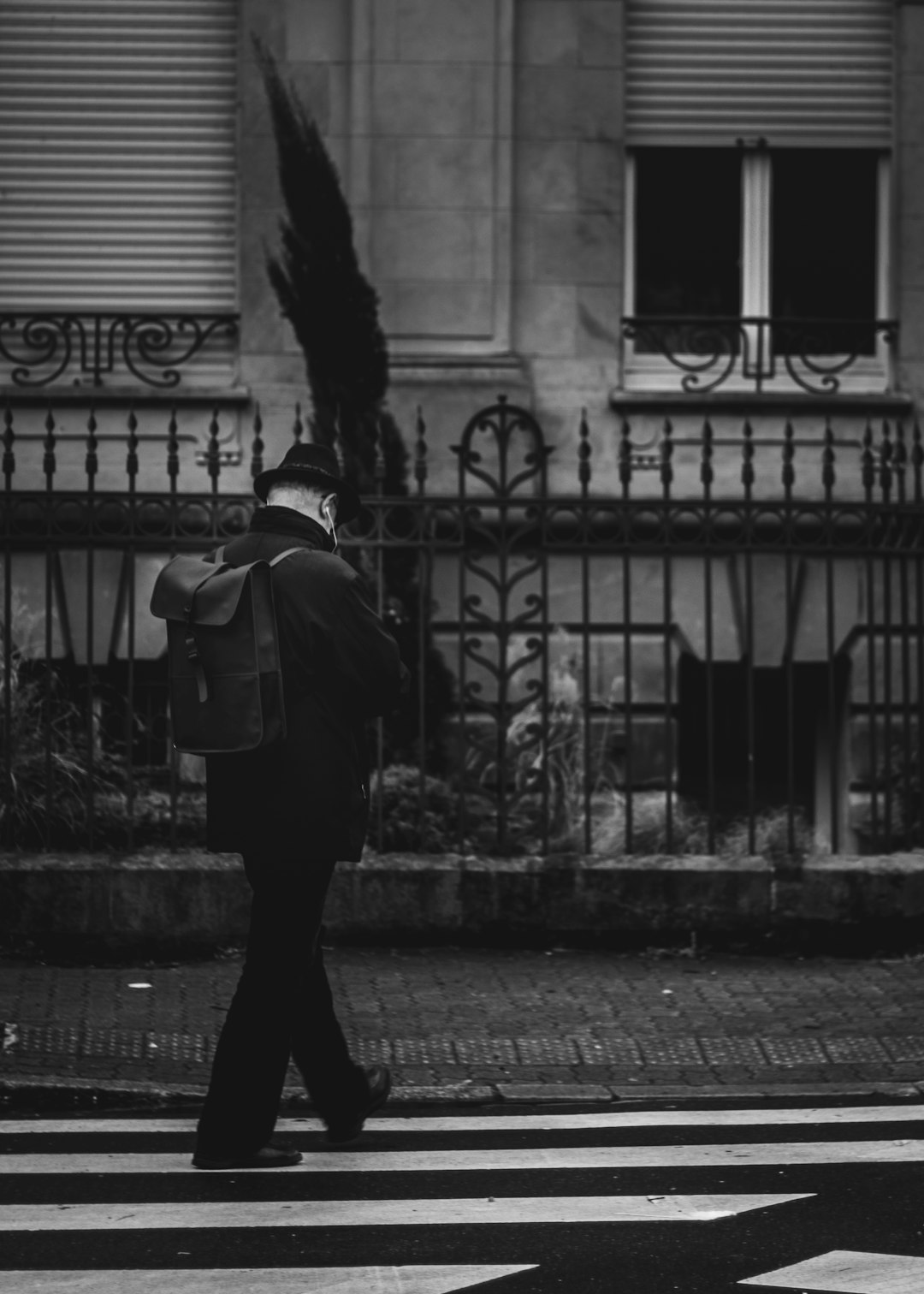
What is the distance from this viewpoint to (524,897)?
8.84 metres

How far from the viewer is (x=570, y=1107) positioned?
21.6 feet

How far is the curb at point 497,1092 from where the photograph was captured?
259 inches

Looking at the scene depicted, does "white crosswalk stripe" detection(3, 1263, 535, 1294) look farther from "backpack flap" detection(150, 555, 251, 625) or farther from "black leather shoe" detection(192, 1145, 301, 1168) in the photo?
"backpack flap" detection(150, 555, 251, 625)

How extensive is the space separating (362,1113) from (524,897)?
3.02m

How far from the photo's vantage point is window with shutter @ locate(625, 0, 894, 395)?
43.7 ft

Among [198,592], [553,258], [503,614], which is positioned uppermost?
[553,258]

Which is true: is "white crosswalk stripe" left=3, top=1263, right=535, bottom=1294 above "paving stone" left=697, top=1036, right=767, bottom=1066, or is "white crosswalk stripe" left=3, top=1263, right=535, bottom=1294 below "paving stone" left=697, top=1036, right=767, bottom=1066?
above

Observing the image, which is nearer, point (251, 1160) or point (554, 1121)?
point (251, 1160)

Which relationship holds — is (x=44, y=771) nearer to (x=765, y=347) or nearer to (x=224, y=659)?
(x=224, y=659)

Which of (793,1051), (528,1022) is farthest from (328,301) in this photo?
(793,1051)

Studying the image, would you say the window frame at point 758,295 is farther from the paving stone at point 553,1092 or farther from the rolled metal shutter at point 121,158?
the paving stone at point 553,1092

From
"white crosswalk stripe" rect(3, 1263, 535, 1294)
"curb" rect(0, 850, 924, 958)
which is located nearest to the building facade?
"curb" rect(0, 850, 924, 958)

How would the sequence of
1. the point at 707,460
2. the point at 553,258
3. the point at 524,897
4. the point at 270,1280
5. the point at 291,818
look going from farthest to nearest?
the point at 553,258 → the point at 707,460 → the point at 524,897 → the point at 291,818 → the point at 270,1280

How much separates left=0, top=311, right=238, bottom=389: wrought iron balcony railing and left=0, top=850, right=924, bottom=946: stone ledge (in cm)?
517
